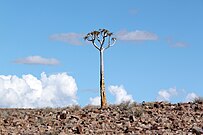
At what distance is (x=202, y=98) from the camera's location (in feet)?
93.2

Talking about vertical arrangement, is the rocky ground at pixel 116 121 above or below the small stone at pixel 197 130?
above

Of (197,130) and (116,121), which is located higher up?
(116,121)

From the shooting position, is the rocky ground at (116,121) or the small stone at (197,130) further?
the rocky ground at (116,121)

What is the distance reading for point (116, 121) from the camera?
23.8 meters

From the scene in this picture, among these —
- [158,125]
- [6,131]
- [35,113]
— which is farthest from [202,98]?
[6,131]

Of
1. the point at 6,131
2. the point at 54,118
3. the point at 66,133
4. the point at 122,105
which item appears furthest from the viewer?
the point at 122,105

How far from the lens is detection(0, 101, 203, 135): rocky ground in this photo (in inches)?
864

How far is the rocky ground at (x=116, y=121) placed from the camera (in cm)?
2194

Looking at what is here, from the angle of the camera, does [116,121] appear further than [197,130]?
Yes

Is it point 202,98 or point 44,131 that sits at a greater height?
point 202,98

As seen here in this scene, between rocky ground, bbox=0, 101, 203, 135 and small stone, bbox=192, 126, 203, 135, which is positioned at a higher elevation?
rocky ground, bbox=0, 101, 203, 135

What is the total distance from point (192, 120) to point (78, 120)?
5.07m

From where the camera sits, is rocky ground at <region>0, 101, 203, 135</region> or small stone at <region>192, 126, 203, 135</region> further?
rocky ground at <region>0, 101, 203, 135</region>

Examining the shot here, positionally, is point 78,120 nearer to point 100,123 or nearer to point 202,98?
point 100,123
